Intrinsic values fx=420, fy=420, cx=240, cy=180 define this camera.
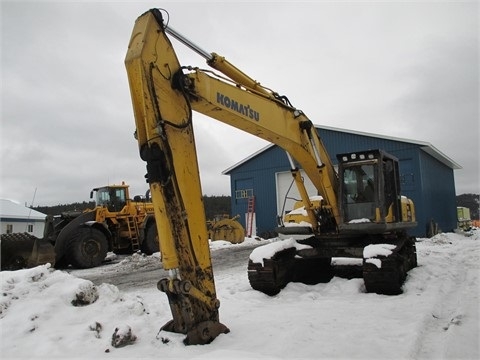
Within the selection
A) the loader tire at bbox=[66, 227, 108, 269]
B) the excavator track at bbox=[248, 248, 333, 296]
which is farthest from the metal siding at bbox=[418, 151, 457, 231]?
the loader tire at bbox=[66, 227, 108, 269]

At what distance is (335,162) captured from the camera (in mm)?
20062

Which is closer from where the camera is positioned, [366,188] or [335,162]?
[366,188]

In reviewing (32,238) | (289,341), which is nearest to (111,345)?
(289,341)

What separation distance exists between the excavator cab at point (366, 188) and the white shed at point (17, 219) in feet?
84.9

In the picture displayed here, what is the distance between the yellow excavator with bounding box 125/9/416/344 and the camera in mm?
4461

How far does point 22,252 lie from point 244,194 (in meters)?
15.3

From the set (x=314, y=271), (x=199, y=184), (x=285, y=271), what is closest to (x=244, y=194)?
(x=314, y=271)

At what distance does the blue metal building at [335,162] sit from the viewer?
62.7 feet

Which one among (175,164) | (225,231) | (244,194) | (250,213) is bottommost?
(225,231)

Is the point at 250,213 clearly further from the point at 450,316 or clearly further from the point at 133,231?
the point at 450,316

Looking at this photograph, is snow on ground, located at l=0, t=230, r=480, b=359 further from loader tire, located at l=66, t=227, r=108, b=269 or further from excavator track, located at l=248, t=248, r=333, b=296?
loader tire, located at l=66, t=227, r=108, b=269

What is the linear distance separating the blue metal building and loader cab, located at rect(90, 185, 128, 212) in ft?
23.7

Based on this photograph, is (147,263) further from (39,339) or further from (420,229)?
(420,229)

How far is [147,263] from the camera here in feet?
41.4
